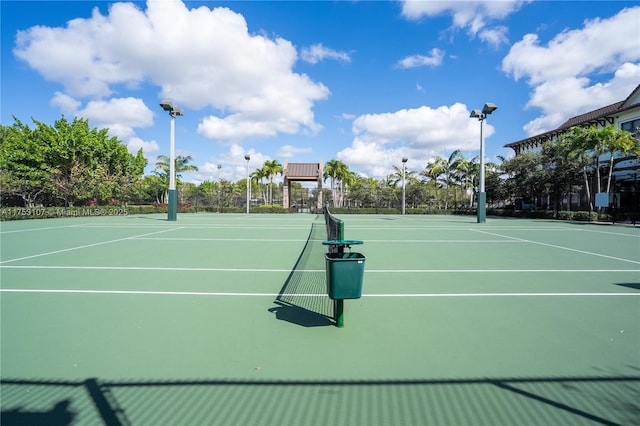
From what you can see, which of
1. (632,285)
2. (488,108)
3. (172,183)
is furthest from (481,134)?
(172,183)

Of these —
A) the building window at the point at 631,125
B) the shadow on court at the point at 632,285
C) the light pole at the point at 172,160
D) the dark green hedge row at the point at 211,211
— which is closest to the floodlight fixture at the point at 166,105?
the light pole at the point at 172,160

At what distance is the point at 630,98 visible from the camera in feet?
116

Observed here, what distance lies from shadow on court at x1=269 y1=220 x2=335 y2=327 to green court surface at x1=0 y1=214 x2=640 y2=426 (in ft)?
0.14

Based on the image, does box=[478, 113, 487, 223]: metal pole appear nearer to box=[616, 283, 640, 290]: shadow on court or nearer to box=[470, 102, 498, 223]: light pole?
box=[470, 102, 498, 223]: light pole

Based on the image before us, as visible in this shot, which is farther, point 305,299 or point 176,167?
point 176,167

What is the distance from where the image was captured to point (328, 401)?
9.91ft

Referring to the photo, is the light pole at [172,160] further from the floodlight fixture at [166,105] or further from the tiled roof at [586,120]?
the tiled roof at [586,120]

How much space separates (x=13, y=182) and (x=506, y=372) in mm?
42738

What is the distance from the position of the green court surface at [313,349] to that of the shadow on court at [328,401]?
0.01 m

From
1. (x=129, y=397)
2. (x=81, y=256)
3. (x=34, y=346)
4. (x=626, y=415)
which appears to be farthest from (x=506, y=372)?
(x=81, y=256)

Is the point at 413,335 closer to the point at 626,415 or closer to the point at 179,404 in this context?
the point at 626,415

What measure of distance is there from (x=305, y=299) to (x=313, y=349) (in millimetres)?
2009

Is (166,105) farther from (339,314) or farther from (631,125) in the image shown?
(631,125)

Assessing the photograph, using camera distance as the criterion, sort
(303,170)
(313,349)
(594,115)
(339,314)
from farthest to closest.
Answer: (303,170) → (594,115) → (339,314) → (313,349)
